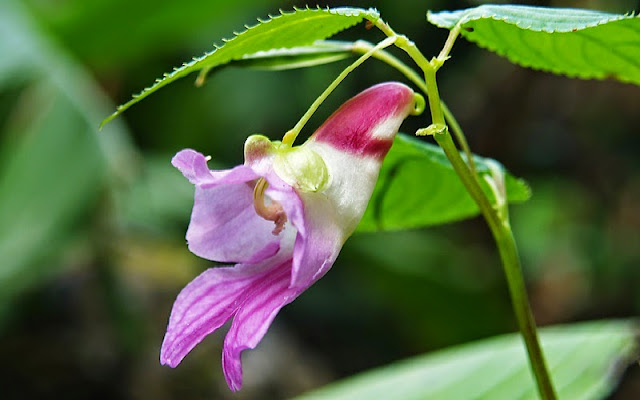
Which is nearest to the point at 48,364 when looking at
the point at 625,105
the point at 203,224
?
the point at 203,224

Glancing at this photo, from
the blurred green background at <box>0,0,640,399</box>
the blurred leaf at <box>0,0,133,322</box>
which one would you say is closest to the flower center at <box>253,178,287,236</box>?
the blurred green background at <box>0,0,640,399</box>

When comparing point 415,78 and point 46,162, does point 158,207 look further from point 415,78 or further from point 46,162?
point 415,78

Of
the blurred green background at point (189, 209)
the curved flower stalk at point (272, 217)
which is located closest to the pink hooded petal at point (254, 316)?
the curved flower stalk at point (272, 217)

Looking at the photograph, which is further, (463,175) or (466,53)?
(466,53)

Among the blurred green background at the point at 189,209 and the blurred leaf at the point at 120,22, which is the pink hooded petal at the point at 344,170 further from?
the blurred leaf at the point at 120,22

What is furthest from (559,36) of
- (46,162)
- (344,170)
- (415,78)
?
(46,162)

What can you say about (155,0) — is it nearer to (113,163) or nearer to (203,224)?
(113,163)

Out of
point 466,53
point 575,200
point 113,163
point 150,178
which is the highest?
point 113,163

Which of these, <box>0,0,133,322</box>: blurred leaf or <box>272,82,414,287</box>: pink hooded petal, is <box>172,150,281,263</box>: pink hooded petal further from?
<box>0,0,133,322</box>: blurred leaf
